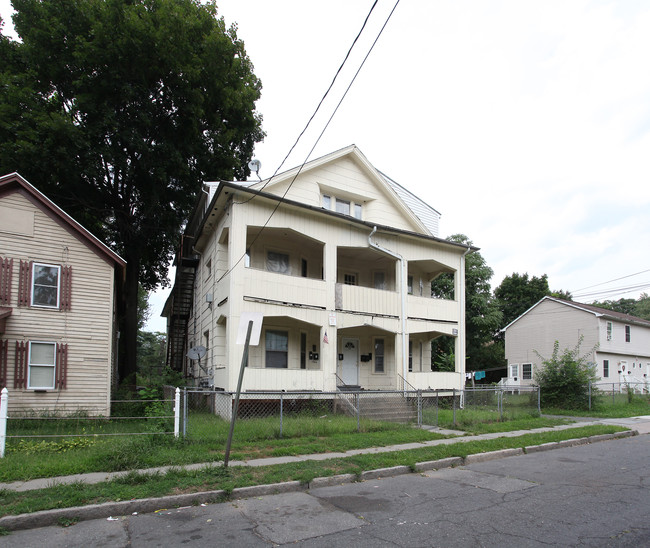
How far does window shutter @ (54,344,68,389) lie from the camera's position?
14155mm

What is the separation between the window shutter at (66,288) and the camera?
14.5 meters

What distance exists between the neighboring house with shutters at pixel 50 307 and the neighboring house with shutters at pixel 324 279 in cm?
388

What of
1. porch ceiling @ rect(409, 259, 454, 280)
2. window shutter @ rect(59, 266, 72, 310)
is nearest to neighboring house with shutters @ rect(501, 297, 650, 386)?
porch ceiling @ rect(409, 259, 454, 280)

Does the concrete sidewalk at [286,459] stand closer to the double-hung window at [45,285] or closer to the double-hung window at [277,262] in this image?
the double-hung window at [277,262]

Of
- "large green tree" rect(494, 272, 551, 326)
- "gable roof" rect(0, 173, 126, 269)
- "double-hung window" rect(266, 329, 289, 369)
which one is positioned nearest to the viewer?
"gable roof" rect(0, 173, 126, 269)

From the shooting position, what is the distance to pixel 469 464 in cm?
937

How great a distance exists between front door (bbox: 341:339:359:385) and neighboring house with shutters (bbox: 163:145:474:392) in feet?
0.14

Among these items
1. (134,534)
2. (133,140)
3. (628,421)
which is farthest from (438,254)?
(134,534)

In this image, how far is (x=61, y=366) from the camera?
561 inches

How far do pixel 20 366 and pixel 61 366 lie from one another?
1.06m

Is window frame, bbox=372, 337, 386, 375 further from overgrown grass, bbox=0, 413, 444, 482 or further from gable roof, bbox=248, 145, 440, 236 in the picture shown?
overgrown grass, bbox=0, 413, 444, 482

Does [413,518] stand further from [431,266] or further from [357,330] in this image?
[431,266]

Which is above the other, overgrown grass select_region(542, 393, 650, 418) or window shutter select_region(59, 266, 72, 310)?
window shutter select_region(59, 266, 72, 310)

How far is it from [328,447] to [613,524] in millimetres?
5546
